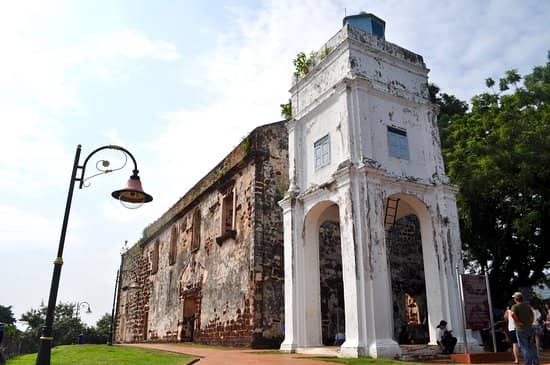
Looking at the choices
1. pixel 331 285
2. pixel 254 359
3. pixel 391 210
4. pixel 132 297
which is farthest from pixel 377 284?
pixel 132 297

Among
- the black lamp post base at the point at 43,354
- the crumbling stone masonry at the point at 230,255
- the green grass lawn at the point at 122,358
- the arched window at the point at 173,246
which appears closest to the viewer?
the black lamp post base at the point at 43,354

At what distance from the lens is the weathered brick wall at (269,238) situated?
1319cm

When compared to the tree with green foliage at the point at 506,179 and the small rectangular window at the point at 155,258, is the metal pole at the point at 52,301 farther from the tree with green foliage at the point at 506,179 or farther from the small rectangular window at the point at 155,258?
the small rectangular window at the point at 155,258

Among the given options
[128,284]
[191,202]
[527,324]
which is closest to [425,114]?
[527,324]

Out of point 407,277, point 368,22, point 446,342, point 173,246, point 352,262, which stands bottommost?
point 446,342

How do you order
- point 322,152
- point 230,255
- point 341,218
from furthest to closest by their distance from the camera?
point 230,255
point 322,152
point 341,218

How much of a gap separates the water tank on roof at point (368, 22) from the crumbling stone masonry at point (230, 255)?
423 cm

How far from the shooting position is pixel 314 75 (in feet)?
41.7

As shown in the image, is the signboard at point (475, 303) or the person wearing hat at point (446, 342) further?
the person wearing hat at point (446, 342)

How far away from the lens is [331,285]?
14.1 m

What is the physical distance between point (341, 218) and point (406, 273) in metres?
6.92

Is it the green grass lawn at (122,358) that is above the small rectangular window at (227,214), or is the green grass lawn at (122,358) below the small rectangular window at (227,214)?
below

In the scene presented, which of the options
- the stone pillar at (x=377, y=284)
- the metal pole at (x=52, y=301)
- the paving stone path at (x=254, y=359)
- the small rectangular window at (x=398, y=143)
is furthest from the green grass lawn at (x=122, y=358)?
the small rectangular window at (x=398, y=143)

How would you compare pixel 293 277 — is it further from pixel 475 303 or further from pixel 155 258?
pixel 155 258
